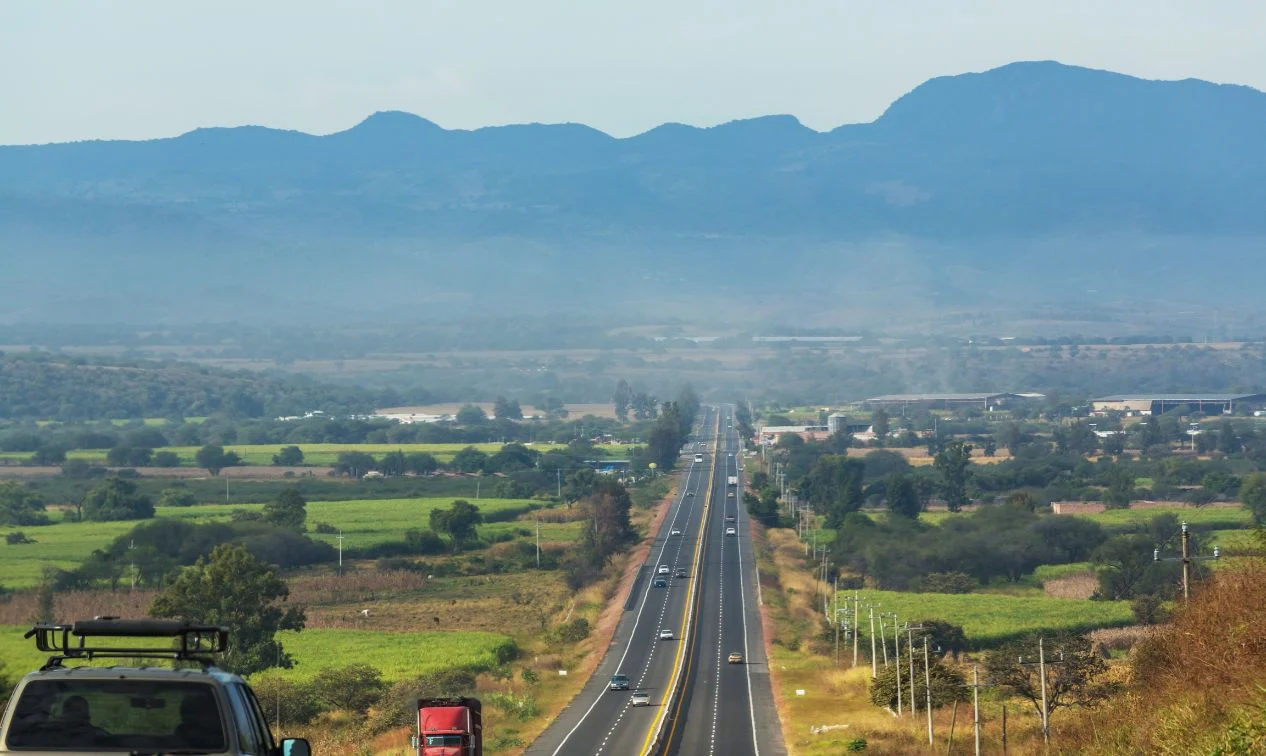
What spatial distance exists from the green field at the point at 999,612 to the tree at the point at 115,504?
63.2m

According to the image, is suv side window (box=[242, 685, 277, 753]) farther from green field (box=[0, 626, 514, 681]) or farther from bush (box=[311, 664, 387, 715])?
green field (box=[0, 626, 514, 681])

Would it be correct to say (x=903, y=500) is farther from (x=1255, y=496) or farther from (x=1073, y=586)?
(x=1073, y=586)

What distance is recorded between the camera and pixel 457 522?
5236 inches

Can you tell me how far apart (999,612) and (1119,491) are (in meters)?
65.2

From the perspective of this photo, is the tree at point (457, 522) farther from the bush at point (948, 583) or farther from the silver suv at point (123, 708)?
the silver suv at point (123, 708)

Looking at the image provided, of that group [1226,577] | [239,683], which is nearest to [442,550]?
[1226,577]

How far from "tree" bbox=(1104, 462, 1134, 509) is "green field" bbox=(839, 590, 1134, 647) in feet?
173

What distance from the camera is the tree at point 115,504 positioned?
485 ft

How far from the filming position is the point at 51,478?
7485 inches

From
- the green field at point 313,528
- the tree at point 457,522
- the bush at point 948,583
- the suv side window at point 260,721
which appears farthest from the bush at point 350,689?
the tree at point 457,522

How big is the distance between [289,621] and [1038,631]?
111 ft

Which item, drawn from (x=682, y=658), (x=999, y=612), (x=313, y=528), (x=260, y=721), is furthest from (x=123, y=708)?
(x=313, y=528)

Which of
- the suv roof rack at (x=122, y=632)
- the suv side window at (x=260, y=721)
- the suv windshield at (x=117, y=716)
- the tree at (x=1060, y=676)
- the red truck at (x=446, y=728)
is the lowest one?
the tree at (x=1060, y=676)

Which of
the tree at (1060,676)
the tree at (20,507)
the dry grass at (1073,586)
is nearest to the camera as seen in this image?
the tree at (1060,676)
